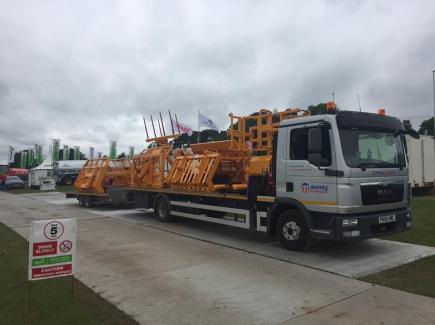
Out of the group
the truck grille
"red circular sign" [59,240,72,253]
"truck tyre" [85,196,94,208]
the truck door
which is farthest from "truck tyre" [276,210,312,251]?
"truck tyre" [85,196,94,208]

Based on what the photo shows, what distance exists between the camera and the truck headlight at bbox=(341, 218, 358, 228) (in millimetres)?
6781

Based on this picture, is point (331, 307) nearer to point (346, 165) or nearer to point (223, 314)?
point (223, 314)

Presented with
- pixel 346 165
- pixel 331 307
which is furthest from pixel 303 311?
pixel 346 165

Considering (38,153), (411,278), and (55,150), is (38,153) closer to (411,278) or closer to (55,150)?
(55,150)

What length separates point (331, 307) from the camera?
4809mm

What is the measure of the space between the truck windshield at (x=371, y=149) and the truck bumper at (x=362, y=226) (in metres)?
0.90

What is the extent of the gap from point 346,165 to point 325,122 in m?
0.86

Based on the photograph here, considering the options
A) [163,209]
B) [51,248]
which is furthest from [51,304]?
[163,209]

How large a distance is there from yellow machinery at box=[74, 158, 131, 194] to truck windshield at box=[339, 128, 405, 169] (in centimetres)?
1183

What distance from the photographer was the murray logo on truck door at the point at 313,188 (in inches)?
280

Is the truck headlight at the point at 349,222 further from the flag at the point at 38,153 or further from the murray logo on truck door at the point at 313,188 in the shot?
the flag at the point at 38,153

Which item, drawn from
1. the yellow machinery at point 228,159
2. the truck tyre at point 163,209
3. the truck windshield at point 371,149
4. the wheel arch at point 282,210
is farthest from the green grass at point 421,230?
the truck tyre at point 163,209

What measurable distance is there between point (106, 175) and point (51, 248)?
1330cm

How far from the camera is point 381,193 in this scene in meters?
7.18
